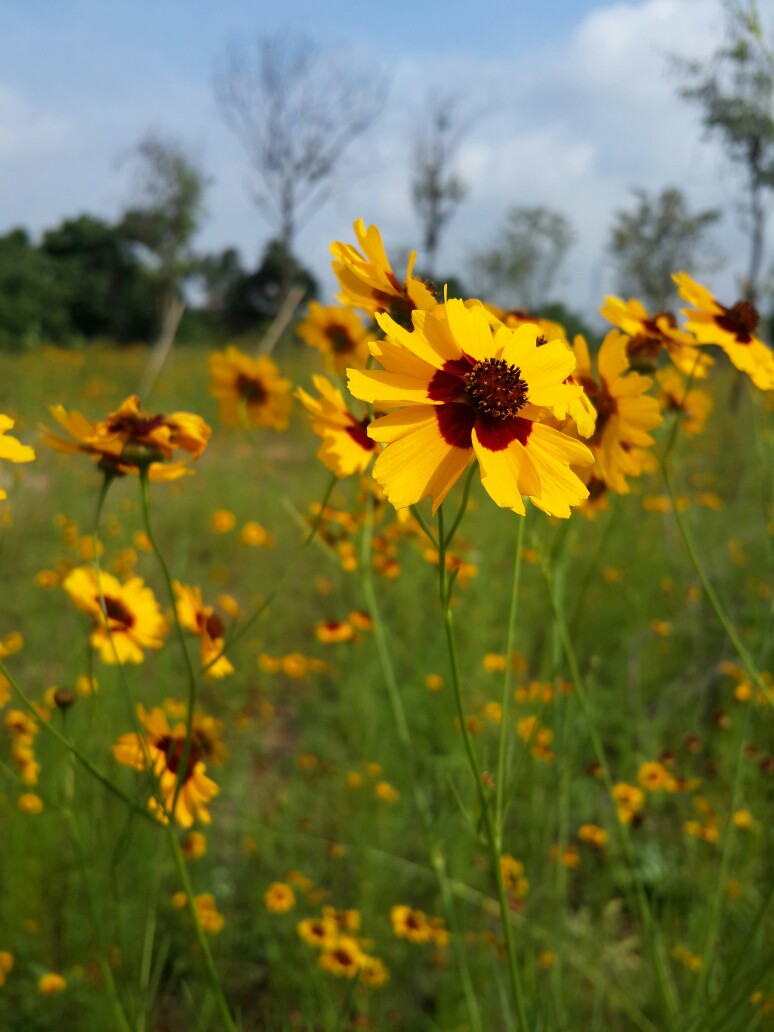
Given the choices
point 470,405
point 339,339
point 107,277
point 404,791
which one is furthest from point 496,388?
point 107,277

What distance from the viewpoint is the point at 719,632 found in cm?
285

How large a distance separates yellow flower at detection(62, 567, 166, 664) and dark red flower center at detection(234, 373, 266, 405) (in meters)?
0.46

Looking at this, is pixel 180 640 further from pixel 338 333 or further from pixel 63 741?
pixel 338 333

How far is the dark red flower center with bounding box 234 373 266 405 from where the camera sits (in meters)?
1.48

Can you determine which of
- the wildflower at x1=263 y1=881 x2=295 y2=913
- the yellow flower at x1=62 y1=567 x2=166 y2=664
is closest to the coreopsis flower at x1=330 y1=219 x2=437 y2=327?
the yellow flower at x1=62 y1=567 x2=166 y2=664

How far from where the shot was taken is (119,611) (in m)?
1.10

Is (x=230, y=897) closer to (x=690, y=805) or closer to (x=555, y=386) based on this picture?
(x=690, y=805)

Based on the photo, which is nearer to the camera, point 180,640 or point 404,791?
point 180,640

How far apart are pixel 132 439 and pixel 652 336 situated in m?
0.59

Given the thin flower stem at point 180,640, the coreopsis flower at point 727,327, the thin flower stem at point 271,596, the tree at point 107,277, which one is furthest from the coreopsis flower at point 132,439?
the tree at point 107,277

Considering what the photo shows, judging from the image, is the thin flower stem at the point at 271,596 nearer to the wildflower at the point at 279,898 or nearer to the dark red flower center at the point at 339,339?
the dark red flower center at the point at 339,339

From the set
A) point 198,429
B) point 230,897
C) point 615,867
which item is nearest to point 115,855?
point 198,429

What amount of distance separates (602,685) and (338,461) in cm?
219

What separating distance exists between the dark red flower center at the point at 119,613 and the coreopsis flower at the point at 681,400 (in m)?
A: 0.81
